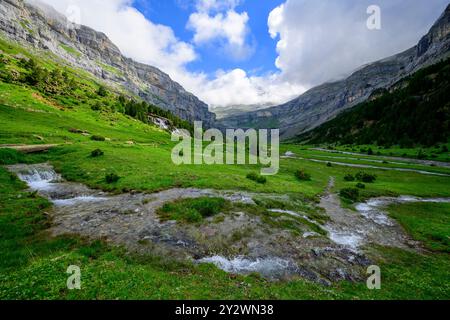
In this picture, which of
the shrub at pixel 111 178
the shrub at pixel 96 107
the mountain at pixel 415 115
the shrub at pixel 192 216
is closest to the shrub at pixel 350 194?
the shrub at pixel 192 216

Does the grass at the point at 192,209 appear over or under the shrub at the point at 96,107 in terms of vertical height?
under

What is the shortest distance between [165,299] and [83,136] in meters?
65.2

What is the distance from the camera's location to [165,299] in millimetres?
10570

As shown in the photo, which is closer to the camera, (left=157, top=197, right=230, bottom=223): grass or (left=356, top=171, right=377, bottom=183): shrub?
(left=157, top=197, right=230, bottom=223): grass

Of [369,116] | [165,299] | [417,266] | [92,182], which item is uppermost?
[369,116]

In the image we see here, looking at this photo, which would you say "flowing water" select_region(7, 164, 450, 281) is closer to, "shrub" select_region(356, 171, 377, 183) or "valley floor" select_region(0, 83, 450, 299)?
"valley floor" select_region(0, 83, 450, 299)

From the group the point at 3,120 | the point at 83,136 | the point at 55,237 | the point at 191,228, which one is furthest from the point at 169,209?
the point at 3,120

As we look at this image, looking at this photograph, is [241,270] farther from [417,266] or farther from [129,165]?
[129,165]

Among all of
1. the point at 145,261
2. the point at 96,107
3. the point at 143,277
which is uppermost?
the point at 96,107

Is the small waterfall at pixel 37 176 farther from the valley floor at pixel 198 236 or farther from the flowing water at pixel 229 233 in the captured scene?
the flowing water at pixel 229 233

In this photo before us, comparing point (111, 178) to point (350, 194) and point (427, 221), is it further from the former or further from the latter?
point (427, 221)

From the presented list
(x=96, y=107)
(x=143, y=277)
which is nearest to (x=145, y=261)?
(x=143, y=277)

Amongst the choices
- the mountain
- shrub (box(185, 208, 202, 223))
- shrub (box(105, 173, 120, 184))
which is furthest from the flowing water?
the mountain

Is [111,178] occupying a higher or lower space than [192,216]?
higher
